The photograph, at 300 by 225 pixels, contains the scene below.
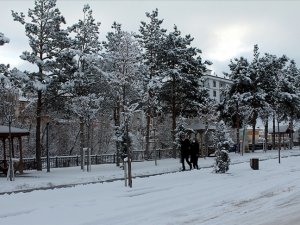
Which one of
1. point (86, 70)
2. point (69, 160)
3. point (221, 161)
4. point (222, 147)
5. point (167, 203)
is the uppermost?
point (86, 70)

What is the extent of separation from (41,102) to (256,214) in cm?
2175

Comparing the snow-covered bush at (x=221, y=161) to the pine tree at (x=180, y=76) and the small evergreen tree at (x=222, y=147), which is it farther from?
the pine tree at (x=180, y=76)

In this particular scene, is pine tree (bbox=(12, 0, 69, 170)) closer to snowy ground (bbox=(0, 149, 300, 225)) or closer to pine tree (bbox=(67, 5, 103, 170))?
pine tree (bbox=(67, 5, 103, 170))

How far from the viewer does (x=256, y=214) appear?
36.6ft

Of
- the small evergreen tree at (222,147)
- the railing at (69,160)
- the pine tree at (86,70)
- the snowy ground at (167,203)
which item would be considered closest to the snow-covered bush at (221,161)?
the small evergreen tree at (222,147)

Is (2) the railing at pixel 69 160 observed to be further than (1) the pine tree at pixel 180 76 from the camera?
No

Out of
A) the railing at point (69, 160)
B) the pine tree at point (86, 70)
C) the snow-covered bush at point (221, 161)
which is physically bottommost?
the railing at point (69, 160)

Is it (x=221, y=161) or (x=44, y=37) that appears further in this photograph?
(x=44, y=37)

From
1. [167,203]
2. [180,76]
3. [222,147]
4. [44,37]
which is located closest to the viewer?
[167,203]

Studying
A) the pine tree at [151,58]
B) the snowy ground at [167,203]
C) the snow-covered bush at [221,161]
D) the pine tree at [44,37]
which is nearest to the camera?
the snowy ground at [167,203]

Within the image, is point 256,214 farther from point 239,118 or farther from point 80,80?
point 239,118

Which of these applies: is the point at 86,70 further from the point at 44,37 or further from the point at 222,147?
the point at 222,147

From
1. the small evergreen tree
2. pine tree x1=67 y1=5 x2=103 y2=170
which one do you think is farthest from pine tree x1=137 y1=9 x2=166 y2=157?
the small evergreen tree

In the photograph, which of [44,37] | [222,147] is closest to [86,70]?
[44,37]
